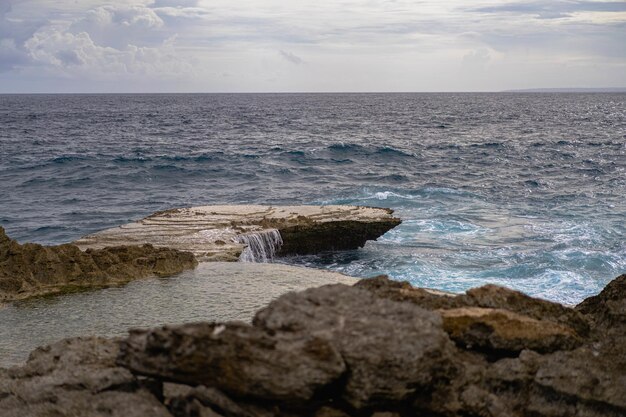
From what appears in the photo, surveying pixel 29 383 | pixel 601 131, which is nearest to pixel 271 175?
pixel 29 383

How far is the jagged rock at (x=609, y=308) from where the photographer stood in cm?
621

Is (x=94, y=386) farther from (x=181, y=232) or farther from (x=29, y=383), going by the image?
(x=181, y=232)

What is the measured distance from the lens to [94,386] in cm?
543

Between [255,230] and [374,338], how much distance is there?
12457 millimetres

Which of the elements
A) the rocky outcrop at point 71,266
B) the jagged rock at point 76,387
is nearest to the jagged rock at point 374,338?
the jagged rock at point 76,387

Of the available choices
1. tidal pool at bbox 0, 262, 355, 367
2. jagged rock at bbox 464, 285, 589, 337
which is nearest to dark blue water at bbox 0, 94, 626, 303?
tidal pool at bbox 0, 262, 355, 367

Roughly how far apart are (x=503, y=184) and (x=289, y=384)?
29499mm

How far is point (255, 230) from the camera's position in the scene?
56.5 ft

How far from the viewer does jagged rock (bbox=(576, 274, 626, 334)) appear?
621 cm

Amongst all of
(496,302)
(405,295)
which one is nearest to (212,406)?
(405,295)

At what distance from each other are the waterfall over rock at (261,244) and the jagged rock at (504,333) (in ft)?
34.1

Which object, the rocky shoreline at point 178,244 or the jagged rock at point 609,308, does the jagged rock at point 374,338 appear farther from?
the rocky shoreline at point 178,244

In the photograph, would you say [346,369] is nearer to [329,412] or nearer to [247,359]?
[329,412]

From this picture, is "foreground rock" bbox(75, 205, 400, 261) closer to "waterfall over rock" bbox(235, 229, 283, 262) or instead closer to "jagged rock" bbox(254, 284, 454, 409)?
"waterfall over rock" bbox(235, 229, 283, 262)
